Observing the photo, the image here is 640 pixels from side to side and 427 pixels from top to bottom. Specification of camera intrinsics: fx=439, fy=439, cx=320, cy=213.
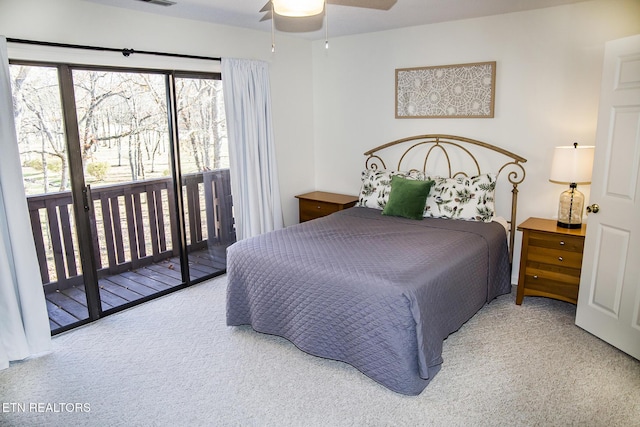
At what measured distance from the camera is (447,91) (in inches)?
163

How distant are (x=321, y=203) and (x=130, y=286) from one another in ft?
6.77

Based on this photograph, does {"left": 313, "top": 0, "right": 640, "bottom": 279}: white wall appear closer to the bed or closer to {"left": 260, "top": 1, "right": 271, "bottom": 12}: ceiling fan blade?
the bed

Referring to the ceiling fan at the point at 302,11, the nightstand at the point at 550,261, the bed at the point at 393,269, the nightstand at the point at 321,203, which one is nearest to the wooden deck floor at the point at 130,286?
the nightstand at the point at 321,203

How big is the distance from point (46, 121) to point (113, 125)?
1.85 ft

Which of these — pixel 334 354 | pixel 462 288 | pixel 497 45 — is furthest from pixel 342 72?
pixel 334 354

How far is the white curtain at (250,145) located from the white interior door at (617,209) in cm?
287

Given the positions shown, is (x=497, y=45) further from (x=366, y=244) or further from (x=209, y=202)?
(x=209, y=202)

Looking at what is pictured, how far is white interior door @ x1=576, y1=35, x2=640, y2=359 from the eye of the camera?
272 cm

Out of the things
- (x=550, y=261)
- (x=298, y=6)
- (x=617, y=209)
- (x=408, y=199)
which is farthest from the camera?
(x=408, y=199)

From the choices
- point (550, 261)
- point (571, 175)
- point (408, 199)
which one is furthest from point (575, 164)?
point (408, 199)

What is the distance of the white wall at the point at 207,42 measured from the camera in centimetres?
294

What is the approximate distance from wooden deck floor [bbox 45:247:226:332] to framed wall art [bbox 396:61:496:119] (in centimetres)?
246

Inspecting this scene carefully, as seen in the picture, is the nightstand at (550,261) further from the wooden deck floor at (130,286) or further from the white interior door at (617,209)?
the wooden deck floor at (130,286)

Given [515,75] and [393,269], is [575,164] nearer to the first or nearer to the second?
[515,75]
